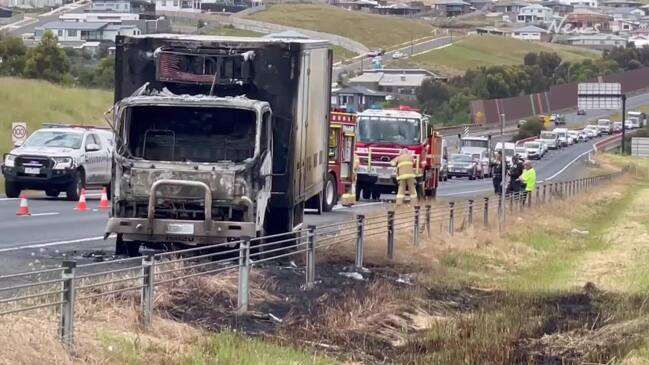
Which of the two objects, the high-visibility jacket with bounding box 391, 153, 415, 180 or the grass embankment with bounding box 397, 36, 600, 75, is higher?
the grass embankment with bounding box 397, 36, 600, 75

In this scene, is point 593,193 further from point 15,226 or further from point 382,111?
point 15,226

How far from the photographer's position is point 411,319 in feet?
53.3

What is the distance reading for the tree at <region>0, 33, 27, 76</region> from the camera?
7119 cm

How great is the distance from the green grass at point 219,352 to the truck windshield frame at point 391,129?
28.7 m

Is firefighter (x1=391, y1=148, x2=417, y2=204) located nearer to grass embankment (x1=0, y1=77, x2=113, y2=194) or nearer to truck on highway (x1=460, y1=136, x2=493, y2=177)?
grass embankment (x1=0, y1=77, x2=113, y2=194)

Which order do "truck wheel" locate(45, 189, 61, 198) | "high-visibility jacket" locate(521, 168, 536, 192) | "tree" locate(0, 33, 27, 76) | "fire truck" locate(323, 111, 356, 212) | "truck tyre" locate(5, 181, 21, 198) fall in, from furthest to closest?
"tree" locate(0, 33, 27, 76), "high-visibility jacket" locate(521, 168, 536, 192), "fire truck" locate(323, 111, 356, 212), "truck wheel" locate(45, 189, 61, 198), "truck tyre" locate(5, 181, 21, 198)

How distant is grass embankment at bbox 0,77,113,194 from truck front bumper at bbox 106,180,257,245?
36.5m

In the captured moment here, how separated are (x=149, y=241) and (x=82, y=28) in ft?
358

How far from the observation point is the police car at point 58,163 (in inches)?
1293

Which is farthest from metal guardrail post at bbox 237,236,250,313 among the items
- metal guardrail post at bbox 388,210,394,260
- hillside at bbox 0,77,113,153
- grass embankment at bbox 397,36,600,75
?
grass embankment at bbox 397,36,600,75

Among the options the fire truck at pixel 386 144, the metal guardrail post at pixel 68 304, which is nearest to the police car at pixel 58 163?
the fire truck at pixel 386 144

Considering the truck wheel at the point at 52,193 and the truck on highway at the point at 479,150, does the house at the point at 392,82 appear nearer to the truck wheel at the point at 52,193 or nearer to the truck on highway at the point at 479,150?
the truck on highway at the point at 479,150

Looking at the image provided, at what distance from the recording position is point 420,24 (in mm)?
188750

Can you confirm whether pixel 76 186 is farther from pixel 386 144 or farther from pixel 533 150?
pixel 533 150
